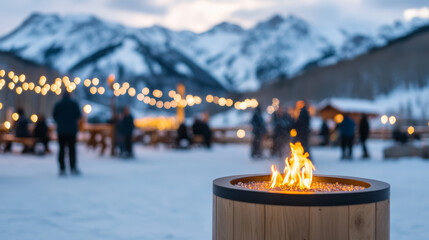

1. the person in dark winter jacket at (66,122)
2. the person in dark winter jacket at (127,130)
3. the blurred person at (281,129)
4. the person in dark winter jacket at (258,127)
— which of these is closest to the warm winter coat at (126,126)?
the person in dark winter jacket at (127,130)

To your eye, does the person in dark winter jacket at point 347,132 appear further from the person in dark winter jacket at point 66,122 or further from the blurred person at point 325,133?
the person in dark winter jacket at point 66,122

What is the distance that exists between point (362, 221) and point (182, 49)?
10661 centimetres

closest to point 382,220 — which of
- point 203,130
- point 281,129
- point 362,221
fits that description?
point 362,221

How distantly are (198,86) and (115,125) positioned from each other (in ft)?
184

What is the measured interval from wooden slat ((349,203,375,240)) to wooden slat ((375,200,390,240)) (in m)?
0.05

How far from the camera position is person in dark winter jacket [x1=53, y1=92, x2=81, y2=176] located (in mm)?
7426

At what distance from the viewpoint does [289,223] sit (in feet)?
6.61

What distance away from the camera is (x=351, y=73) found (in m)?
35.1

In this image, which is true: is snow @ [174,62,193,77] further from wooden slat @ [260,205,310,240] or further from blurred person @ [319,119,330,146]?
wooden slat @ [260,205,310,240]

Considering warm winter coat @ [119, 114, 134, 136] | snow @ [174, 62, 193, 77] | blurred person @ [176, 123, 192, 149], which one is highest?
snow @ [174, 62, 193, 77]

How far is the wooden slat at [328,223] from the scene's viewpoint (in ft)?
6.56

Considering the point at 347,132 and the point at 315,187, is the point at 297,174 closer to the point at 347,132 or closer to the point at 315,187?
the point at 315,187

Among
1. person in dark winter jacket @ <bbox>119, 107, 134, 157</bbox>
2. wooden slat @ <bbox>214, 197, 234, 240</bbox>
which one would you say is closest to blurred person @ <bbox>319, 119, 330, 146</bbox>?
person in dark winter jacket @ <bbox>119, 107, 134, 157</bbox>

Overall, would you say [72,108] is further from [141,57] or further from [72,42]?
[72,42]
